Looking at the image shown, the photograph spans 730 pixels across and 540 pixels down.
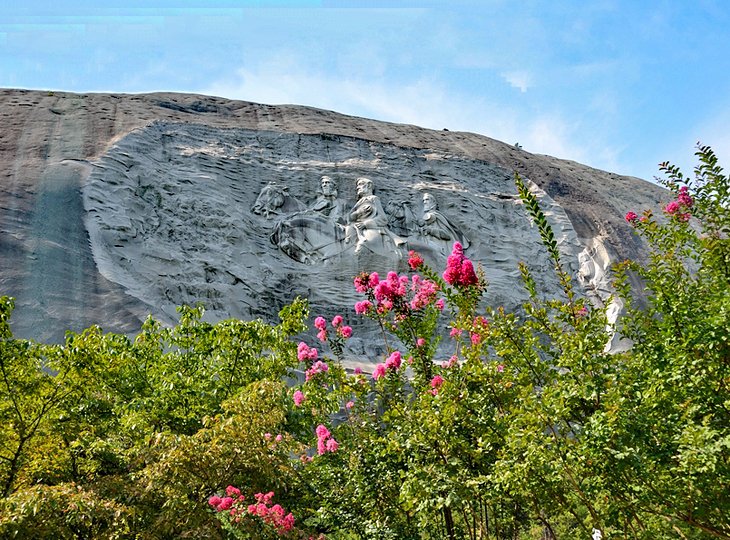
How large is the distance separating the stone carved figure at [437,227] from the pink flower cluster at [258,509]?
17.1 metres

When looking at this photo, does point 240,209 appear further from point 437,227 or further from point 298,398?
point 298,398

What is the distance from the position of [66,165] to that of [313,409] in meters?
13.9

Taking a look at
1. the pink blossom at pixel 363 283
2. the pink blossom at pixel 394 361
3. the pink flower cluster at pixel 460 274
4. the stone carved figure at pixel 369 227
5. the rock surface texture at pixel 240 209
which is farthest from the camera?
the stone carved figure at pixel 369 227

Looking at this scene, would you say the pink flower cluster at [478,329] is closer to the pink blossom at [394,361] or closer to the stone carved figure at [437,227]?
the pink blossom at [394,361]

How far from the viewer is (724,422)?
3410mm

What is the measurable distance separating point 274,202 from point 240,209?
4.30 ft

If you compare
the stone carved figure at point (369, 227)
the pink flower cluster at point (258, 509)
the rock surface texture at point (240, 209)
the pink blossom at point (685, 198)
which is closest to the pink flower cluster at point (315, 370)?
the pink flower cluster at point (258, 509)

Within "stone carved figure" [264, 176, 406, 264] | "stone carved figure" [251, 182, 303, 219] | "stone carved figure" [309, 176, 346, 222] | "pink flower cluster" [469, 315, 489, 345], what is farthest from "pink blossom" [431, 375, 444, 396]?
"stone carved figure" [309, 176, 346, 222]

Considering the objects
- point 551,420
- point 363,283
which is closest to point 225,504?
point 363,283

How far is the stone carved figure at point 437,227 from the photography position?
21.3 metres

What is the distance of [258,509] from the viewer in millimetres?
4453

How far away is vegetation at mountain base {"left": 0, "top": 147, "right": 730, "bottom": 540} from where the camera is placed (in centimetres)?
346

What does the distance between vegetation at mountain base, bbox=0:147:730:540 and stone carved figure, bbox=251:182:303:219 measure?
13.4 meters

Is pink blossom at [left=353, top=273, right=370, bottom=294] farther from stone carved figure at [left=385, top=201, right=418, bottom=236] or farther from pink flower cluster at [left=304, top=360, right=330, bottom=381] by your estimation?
stone carved figure at [left=385, top=201, right=418, bottom=236]
